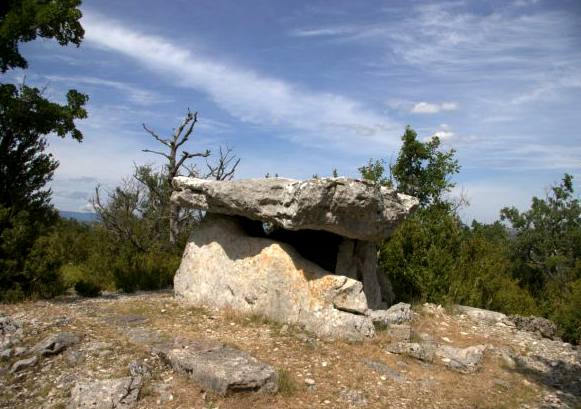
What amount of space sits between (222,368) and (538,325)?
6.81 meters

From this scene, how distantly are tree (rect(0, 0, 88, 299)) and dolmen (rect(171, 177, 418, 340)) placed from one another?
278 cm

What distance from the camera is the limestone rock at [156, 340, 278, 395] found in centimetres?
528

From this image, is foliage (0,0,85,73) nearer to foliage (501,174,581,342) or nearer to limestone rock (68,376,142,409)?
limestone rock (68,376,142,409)

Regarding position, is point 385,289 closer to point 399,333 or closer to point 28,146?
point 399,333

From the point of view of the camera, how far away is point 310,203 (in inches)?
291

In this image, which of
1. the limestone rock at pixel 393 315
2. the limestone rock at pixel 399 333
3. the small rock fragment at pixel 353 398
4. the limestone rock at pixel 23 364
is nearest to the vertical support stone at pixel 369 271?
the limestone rock at pixel 393 315

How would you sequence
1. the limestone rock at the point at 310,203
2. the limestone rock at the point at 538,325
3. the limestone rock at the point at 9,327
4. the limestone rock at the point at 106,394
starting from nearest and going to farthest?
the limestone rock at the point at 106,394, the limestone rock at the point at 9,327, the limestone rock at the point at 310,203, the limestone rock at the point at 538,325

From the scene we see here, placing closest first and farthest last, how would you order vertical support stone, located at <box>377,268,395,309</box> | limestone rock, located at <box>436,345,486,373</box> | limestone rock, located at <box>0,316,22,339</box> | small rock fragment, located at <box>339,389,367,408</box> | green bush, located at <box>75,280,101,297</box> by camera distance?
small rock fragment, located at <box>339,389,367,408</box> → limestone rock, located at <box>0,316,22,339</box> → limestone rock, located at <box>436,345,486,373</box> → vertical support stone, located at <box>377,268,395,309</box> → green bush, located at <box>75,280,101,297</box>

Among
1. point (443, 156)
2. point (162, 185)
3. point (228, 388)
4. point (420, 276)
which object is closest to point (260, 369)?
point (228, 388)

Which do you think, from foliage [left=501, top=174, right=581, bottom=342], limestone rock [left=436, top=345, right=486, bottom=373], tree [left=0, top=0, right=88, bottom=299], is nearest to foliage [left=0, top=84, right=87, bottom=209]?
tree [left=0, top=0, right=88, bottom=299]

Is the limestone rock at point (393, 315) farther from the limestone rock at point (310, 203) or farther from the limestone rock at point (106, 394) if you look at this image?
the limestone rock at point (106, 394)

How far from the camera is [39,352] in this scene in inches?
237

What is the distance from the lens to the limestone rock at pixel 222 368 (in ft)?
17.3

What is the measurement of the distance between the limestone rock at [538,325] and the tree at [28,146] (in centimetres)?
946
